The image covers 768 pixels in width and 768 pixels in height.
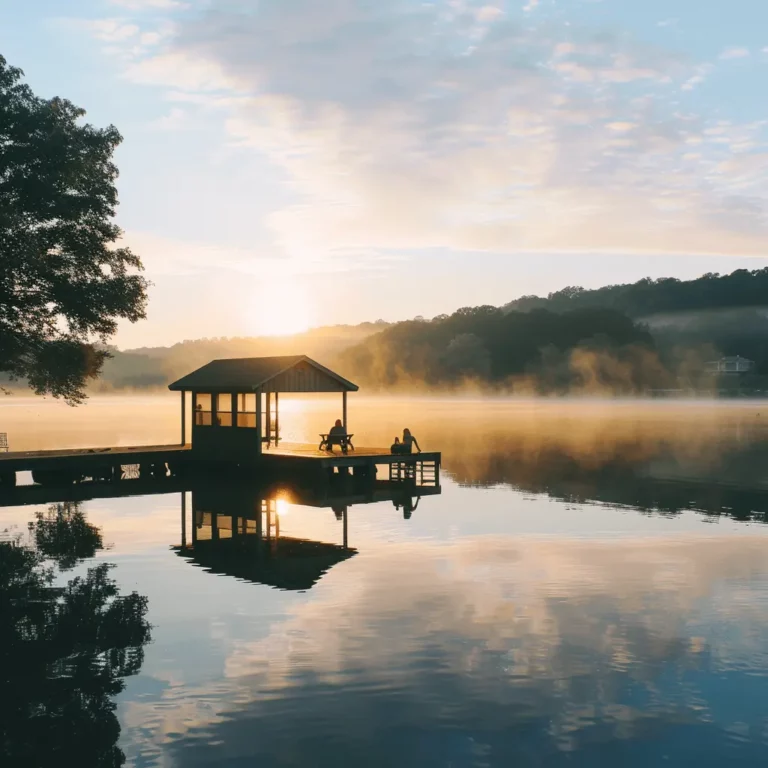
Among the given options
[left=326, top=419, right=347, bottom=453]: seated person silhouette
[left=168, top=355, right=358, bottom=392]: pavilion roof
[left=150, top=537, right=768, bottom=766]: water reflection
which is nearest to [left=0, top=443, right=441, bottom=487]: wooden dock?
[left=326, top=419, right=347, bottom=453]: seated person silhouette

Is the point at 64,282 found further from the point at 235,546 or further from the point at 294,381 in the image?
the point at 235,546

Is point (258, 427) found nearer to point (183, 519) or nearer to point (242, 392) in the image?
point (242, 392)

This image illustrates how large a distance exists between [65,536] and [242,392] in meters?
16.6

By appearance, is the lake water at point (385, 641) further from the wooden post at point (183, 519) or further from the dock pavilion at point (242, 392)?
the dock pavilion at point (242, 392)

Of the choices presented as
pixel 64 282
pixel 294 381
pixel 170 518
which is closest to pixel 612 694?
pixel 170 518

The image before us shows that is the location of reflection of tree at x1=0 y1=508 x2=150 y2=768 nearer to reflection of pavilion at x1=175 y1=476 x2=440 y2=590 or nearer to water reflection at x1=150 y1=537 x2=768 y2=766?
water reflection at x1=150 y1=537 x2=768 y2=766

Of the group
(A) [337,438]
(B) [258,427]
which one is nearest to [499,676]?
(B) [258,427]

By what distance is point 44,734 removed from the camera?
35.9ft

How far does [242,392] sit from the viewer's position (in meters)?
42.0

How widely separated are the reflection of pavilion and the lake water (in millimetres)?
168

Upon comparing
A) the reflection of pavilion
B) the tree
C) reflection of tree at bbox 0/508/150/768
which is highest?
the tree

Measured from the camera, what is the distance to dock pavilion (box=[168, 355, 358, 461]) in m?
41.4

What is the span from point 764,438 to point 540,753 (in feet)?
246

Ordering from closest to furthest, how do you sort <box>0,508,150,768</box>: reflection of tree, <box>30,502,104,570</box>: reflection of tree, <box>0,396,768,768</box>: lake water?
<box>0,508,150,768</box>: reflection of tree → <box>0,396,768,768</box>: lake water → <box>30,502,104,570</box>: reflection of tree
